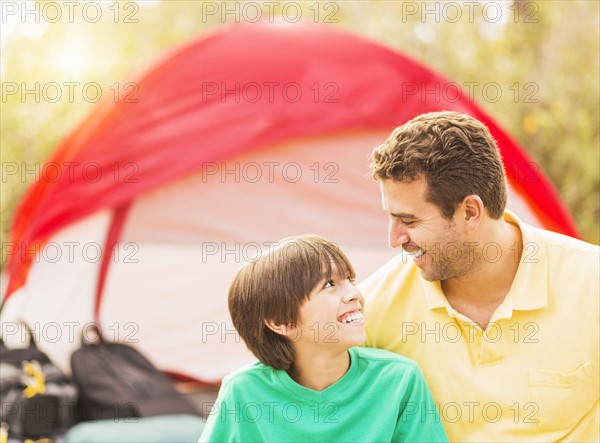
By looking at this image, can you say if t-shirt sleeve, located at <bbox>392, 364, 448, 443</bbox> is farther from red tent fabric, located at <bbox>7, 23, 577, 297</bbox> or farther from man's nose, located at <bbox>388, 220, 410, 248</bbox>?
red tent fabric, located at <bbox>7, 23, 577, 297</bbox>

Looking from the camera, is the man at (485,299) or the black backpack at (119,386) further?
the black backpack at (119,386)

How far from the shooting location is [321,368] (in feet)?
5.76

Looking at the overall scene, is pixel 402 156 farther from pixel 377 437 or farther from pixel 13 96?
pixel 13 96

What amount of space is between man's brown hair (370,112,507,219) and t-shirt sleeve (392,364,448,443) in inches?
15.2

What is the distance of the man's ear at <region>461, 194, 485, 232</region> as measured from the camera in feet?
Answer: 5.75

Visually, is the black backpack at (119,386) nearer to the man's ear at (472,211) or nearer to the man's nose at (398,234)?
the man's nose at (398,234)

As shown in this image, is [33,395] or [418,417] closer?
[418,417]

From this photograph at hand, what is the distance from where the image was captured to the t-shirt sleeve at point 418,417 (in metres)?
1.69

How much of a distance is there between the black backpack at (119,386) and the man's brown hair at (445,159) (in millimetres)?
1367

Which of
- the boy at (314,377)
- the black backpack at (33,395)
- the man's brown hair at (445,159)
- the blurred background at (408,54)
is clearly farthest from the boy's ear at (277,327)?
the blurred background at (408,54)

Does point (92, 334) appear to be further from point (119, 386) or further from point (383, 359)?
point (383, 359)

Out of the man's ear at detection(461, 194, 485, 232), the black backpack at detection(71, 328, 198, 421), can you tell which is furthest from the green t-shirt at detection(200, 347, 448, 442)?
the black backpack at detection(71, 328, 198, 421)

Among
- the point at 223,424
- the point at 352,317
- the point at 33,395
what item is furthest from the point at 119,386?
the point at 352,317

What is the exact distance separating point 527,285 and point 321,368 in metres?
0.50
